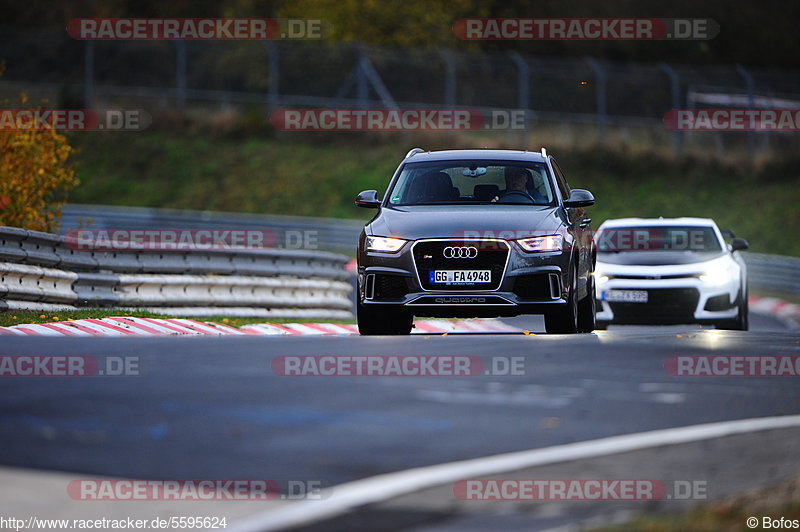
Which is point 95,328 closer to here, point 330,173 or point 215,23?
point 330,173

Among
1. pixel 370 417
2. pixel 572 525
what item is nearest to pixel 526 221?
pixel 370 417

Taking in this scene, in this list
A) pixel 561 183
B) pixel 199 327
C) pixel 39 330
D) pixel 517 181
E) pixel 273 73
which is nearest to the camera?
pixel 39 330

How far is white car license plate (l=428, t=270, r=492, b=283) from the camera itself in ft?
44.7

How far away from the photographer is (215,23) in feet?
202

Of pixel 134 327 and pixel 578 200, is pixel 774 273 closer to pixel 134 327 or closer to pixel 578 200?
pixel 578 200

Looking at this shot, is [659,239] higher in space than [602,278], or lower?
higher

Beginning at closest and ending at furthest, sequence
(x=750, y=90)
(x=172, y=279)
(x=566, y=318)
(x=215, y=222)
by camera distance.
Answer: (x=566, y=318), (x=172, y=279), (x=215, y=222), (x=750, y=90)

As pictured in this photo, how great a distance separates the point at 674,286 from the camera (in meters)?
18.6

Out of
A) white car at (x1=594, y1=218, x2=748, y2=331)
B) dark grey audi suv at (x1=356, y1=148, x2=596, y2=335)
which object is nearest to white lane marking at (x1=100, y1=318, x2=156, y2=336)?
dark grey audi suv at (x1=356, y1=148, x2=596, y2=335)

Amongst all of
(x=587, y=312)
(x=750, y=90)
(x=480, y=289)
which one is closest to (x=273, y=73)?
(x=750, y=90)

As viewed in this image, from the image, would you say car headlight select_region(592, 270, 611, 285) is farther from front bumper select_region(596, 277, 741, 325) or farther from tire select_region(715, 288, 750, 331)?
tire select_region(715, 288, 750, 331)

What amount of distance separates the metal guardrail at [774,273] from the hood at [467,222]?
68.7ft

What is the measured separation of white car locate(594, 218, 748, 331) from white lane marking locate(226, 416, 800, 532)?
30.3 ft

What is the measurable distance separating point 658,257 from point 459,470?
12.5 m
